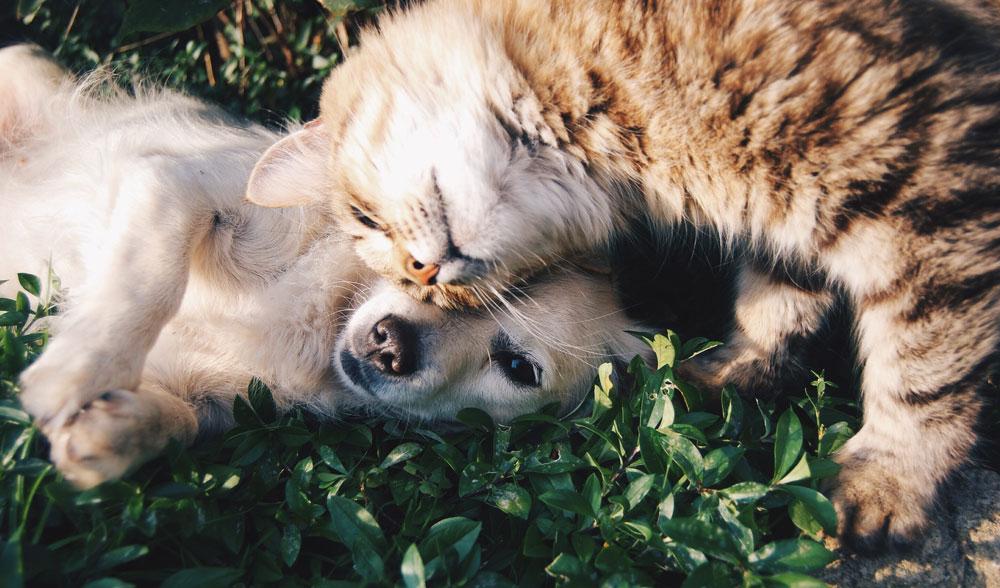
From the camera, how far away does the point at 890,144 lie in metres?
1.98

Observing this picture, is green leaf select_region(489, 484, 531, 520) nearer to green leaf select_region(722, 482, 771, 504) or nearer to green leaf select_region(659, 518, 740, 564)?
green leaf select_region(659, 518, 740, 564)

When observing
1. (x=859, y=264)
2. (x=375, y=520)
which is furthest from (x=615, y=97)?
(x=375, y=520)

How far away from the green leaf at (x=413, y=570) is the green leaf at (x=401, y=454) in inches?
20.7

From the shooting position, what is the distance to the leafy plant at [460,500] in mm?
1860

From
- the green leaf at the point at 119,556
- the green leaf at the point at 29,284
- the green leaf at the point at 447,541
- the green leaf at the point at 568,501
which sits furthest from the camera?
the green leaf at the point at 29,284

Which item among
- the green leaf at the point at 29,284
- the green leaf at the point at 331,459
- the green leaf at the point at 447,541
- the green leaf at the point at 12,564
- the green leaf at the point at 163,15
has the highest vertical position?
the green leaf at the point at 163,15

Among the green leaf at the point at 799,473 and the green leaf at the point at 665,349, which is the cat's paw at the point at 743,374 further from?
the green leaf at the point at 799,473

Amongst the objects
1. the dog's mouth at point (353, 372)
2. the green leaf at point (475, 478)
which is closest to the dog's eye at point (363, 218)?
the dog's mouth at point (353, 372)

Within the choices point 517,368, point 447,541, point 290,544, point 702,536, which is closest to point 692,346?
point 517,368

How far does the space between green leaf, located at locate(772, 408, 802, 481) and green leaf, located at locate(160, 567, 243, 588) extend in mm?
1399

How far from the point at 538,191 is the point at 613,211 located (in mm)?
273

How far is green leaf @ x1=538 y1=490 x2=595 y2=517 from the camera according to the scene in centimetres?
202

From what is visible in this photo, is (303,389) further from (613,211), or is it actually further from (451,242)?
(613,211)

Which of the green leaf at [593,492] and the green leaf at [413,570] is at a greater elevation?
the green leaf at [413,570]
